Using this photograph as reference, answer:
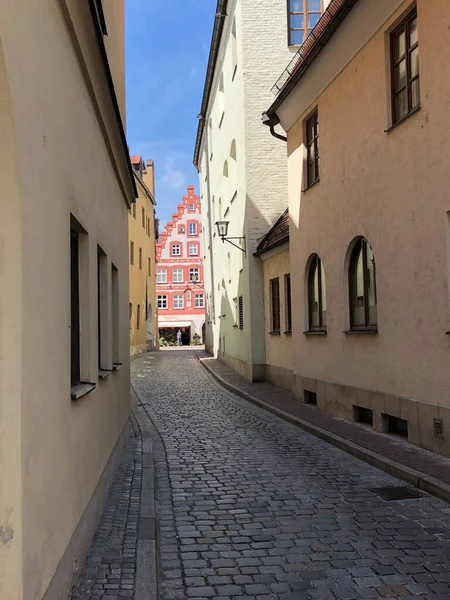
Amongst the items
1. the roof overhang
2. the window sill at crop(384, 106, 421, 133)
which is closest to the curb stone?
the window sill at crop(384, 106, 421, 133)

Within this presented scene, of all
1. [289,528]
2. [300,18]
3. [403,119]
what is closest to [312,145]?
[403,119]

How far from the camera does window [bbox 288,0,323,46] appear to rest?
59.1 ft

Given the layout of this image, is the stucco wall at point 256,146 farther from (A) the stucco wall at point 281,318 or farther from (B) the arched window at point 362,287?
(B) the arched window at point 362,287

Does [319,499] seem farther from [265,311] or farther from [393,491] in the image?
[265,311]

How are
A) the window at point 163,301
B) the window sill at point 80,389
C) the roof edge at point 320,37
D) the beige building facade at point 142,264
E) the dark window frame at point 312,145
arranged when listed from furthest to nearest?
the window at point 163,301 < the beige building facade at point 142,264 < the dark window frame at point 312,145 < the roof edge at point 320,37 < the window sill at point 80,389

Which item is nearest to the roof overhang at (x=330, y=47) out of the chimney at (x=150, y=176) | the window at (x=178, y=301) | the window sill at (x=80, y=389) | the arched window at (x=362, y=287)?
the arched window at (x=362, y=287)

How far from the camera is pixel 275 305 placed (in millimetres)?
16906

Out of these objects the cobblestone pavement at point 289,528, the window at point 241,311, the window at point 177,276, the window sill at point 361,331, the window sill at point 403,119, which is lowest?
the cobblestone pavement at point 289,528

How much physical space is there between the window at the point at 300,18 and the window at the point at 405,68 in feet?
34.0

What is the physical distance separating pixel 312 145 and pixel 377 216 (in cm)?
382


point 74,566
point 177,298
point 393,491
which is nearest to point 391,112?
point 393,491

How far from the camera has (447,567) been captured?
13.9ft

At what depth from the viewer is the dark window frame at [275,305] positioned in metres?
16.5

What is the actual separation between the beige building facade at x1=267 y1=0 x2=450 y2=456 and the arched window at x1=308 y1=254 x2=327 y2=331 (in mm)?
29
